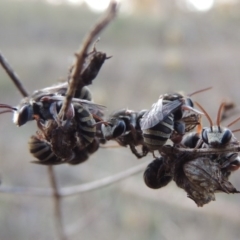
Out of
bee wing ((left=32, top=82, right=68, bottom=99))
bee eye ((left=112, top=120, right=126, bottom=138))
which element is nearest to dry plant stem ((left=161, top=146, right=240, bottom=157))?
bee eye ((left=112, top=120, right=126, bottom=138))

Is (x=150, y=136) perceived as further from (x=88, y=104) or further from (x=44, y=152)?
(x=44, y=152)

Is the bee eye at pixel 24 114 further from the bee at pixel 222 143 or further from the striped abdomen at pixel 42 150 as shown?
the bee at pixel 222 143

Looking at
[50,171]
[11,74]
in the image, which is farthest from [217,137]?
[50,171]

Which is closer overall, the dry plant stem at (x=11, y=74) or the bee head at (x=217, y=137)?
the bee head at (x=217, y=137)

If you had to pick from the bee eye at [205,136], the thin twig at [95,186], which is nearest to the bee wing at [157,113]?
the bee eye at [205,136]

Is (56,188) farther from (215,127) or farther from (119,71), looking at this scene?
(119,71)

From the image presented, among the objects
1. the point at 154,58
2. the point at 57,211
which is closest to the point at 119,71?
the point at 154,58

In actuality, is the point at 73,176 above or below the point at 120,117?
below
